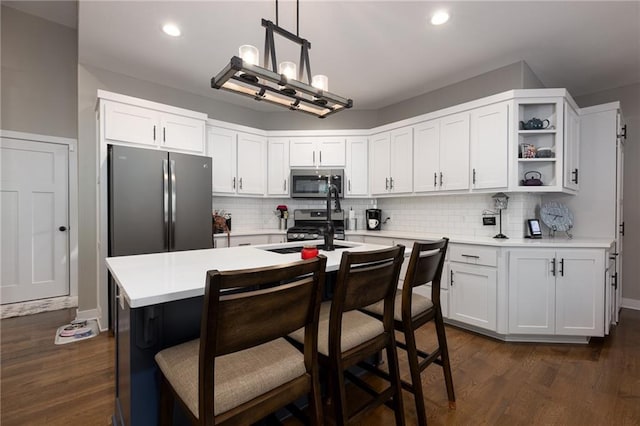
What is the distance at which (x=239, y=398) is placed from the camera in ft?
3.07

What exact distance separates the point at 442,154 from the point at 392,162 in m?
0.70

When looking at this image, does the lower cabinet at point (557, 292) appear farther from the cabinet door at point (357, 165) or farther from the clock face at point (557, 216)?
the cabinet door at point (357, 165)

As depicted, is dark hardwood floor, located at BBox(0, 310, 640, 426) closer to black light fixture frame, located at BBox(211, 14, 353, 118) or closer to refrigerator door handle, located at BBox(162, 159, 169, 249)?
refrigerator door handle, located at BBox(162, 159, 169, 249)

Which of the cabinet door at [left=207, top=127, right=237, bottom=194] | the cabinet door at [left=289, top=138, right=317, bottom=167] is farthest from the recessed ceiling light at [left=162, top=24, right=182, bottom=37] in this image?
the cabinet door at [left=289, top=138, right=317, bottom=167]

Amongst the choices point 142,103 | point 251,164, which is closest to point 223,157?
point 251,164

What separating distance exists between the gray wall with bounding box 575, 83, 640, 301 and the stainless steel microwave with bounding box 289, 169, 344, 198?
11.6 ft

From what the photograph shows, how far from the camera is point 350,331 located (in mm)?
1417

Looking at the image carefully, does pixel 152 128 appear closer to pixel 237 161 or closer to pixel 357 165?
pixel 237 161

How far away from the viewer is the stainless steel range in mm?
4082

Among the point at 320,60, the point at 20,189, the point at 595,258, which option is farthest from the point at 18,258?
the point at 595,258

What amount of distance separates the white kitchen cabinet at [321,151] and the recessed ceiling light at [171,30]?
2.00 metres

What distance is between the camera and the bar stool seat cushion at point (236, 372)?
93cm

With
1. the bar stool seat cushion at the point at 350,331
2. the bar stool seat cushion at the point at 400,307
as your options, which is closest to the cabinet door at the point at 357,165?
the bar stool seat cushion at the point at 400,307

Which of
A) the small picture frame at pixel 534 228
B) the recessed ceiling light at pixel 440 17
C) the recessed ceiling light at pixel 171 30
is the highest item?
the recessed ceiling light at pixel 171 30
